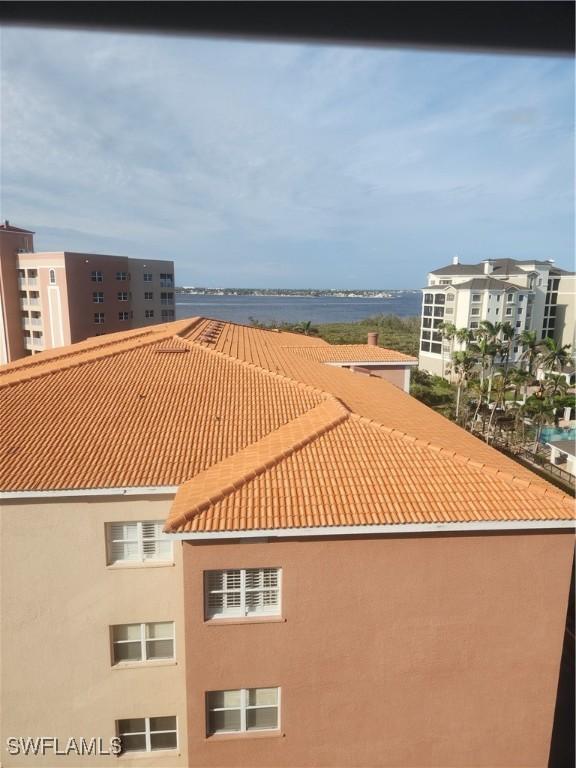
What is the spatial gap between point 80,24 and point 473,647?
28.2 ft

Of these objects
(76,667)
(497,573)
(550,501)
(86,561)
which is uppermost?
(550,501)

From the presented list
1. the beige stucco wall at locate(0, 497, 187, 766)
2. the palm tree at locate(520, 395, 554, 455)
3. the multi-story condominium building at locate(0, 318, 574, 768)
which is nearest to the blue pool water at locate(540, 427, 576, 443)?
the palm tree at locate(520, 395, 554, 455)

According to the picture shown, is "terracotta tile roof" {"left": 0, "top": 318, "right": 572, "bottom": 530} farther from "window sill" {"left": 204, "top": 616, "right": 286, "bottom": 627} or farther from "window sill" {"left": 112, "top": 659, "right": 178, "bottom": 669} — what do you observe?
"window sill" {"left": 112, "top": 659, "right": 178, "bottom": 669}

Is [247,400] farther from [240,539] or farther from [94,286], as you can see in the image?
[94,286]

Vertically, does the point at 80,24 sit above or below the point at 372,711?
above

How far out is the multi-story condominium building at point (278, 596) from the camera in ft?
A: 23.5

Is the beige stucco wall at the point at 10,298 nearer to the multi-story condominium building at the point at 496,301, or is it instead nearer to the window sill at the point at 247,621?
the multi-story condominium building at the point at 496,301

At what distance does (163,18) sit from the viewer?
171 cm

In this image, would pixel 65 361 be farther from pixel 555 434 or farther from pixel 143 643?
pixel 555 434

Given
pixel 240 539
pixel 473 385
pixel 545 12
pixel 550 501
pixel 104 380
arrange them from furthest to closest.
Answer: pixel 473 385 < pixel 104 380 < pixel 550 501 < pixel 240 539 < pixel 545 12

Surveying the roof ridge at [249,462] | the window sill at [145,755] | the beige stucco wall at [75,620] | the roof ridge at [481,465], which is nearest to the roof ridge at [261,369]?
the roof ridge at [249,462]

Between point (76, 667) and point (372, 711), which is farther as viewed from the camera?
point (76, 667)

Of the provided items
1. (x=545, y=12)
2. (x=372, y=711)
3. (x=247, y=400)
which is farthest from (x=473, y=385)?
(x=545, y=12)

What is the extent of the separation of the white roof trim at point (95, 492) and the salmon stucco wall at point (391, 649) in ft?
5.64
